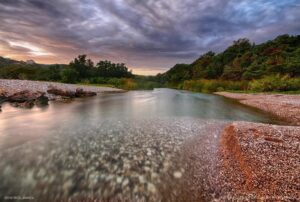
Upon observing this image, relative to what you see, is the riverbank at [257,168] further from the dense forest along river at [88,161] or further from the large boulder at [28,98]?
the large boulder at [28,98]

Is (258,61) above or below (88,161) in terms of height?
above

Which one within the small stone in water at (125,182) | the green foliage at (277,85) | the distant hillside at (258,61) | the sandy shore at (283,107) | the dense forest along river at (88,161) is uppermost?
the distant hillside at (258,61)

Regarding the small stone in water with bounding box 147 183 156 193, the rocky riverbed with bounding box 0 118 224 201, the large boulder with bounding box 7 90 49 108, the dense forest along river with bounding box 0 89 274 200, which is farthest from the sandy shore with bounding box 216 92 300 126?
the large boulder with bounding box 7 90 49 108

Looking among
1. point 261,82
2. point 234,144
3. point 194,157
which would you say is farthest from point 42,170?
point 261,82

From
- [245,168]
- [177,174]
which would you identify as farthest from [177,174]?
[245,168]

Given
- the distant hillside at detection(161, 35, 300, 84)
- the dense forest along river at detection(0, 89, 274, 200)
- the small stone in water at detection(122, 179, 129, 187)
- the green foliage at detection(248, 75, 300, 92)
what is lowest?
the dense forest along river at detection(0, 89, 274, 200)

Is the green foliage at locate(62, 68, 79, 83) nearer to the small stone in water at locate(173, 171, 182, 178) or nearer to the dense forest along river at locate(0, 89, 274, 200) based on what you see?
the dense forest along river at locate(0, 89, 274, 200)

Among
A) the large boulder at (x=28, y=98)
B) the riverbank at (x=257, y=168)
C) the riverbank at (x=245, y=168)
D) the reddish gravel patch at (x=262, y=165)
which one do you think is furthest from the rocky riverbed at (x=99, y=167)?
the large boulder at (x=28, y=98)

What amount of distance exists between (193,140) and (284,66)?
187 ft

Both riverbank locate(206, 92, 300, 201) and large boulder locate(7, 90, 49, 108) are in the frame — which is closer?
riverbank locate(206, 92, 300, 201)

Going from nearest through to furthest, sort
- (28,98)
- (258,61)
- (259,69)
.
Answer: (28,98)
(259,69)
(258,61)

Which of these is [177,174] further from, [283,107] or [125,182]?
[283,107]

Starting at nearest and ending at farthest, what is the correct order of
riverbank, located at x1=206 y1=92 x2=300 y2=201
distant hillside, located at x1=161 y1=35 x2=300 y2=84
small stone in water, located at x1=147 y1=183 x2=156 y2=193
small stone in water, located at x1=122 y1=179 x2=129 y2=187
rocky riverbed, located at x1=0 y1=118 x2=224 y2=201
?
riverbank, located at x1=206 y1=92 x2=300 y2=201, rocky riverbed, located at x1=0 y1=118 x2=224 y2=201, small stone in water, located at x1=147 y1=183 x2=156 y2=193, small stone in water, located at x1=122 y1=179 x2=129 y2=187, distant hillside, located at x1=161 y1=35 x2=300 y2=84

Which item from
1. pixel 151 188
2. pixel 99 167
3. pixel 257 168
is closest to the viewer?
pixel 151 188
